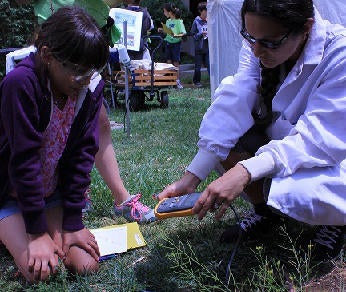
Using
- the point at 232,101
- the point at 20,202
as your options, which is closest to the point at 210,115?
the point at 232,101

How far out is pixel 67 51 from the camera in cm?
186

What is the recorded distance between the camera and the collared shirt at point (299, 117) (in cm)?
171

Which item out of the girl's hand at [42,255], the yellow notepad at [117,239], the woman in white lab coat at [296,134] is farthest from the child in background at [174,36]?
the girl's hand at [42,255]

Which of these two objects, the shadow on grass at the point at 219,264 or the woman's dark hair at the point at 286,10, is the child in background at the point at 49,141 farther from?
the woman's dark hair at the point at 286,10

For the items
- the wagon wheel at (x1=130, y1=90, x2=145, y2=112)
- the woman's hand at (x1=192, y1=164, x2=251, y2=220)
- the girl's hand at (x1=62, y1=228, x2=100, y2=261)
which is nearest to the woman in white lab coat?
the woman's hand at (x1=192, y1=164, x2=251, y2=220)

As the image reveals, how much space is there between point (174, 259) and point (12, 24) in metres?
9.97

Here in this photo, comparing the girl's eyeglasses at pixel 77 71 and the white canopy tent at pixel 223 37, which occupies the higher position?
the girl's eyeglasses at pixel 77 71

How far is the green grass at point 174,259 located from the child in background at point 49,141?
11 cm

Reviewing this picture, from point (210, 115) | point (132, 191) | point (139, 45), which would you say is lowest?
point (139, 45)

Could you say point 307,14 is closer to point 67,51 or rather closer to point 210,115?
point 210,115

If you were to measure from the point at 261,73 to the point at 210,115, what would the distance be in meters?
0.27

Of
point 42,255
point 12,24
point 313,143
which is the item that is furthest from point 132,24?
point 313,143

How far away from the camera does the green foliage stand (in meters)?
10.8

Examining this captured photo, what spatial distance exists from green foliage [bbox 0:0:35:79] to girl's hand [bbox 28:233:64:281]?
9.50 m
